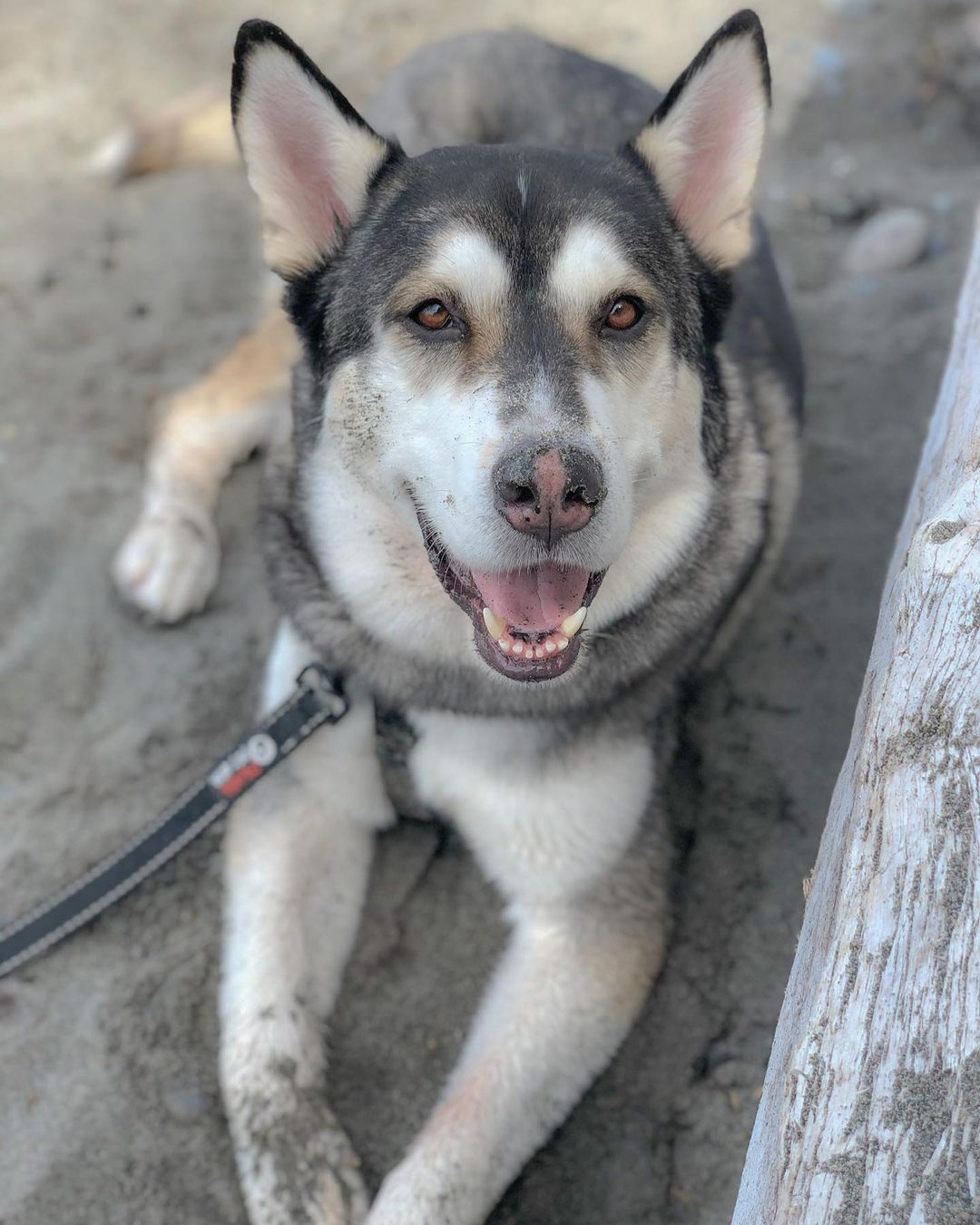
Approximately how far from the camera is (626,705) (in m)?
2.52

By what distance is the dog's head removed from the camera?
1.94 metres

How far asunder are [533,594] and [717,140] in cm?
105

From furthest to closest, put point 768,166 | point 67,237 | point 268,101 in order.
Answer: point 768,166 < point 67,237 < point 268,101

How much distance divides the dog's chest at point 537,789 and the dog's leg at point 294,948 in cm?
23

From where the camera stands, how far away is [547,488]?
1828mm

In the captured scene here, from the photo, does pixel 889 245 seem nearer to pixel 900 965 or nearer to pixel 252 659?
pixel 252 659

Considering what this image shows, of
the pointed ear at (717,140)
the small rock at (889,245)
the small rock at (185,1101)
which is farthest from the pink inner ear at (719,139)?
the small rock at (889,245)

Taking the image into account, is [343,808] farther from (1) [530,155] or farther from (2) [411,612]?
(1) [530,155]

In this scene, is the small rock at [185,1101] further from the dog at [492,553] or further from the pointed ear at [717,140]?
the pointed ear at [717,140]

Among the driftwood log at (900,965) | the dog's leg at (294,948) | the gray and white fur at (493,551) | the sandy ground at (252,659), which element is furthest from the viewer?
the sandy ground at (252,659)

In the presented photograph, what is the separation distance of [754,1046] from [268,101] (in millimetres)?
2210

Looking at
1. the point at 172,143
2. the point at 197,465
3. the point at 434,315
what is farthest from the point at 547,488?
the point at 172,143

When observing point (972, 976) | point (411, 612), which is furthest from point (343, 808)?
point (972, 976)

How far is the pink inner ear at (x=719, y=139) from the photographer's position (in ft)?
7.32
